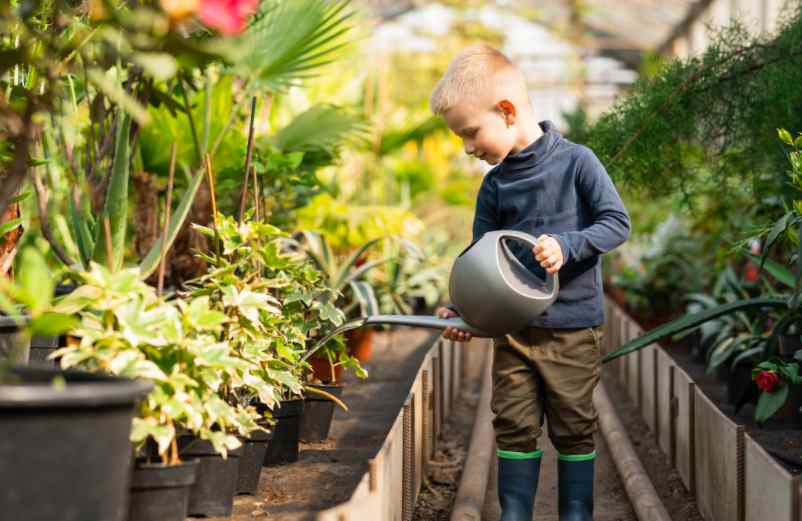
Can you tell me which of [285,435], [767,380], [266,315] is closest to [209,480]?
[266,315]

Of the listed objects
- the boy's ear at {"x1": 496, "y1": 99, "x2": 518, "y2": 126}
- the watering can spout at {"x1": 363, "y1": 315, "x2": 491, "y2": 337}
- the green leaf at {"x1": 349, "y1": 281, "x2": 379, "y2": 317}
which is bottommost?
the watering can spout at {"x1": 363, "y1": 315, "x2": 491, "y2": 337}

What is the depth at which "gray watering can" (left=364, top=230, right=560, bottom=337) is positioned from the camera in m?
2.22

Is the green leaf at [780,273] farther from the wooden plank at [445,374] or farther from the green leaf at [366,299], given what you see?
the green leaf at [366,299]

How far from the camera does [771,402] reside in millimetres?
2822

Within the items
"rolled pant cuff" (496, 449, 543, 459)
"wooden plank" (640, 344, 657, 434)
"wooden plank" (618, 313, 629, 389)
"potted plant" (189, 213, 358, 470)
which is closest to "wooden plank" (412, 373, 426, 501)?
"potted plant" (189, 213, 358, 470)

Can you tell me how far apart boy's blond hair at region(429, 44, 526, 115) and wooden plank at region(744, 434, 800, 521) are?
891mm

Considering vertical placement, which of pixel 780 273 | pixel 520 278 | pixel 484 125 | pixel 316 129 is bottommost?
pixel 520 278

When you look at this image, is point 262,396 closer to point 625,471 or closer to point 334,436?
point 334,436

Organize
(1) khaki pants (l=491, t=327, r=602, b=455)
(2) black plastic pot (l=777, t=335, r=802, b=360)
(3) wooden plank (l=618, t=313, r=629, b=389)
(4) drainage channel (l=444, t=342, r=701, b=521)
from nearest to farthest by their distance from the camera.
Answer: (1) khaki pants (l=491, t=327, r=602, b=455) < (4) drainage channel (l=444, t=342, r=701, b=521) < (2) black plastic pot (l=777, t=335, r=802, b=360) < (3) wooden plank (l=618, t=313, r=629, b=389)

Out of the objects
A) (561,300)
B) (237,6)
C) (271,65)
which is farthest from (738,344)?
→ (237,6)

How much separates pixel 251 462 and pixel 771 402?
136 centimetres

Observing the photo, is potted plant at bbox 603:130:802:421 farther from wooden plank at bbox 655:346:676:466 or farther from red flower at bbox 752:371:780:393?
wooden plank at bbox 655:346:676:466

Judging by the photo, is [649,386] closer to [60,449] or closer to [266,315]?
[266,315]

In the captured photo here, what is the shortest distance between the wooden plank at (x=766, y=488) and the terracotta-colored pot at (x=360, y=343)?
97.3 inches
